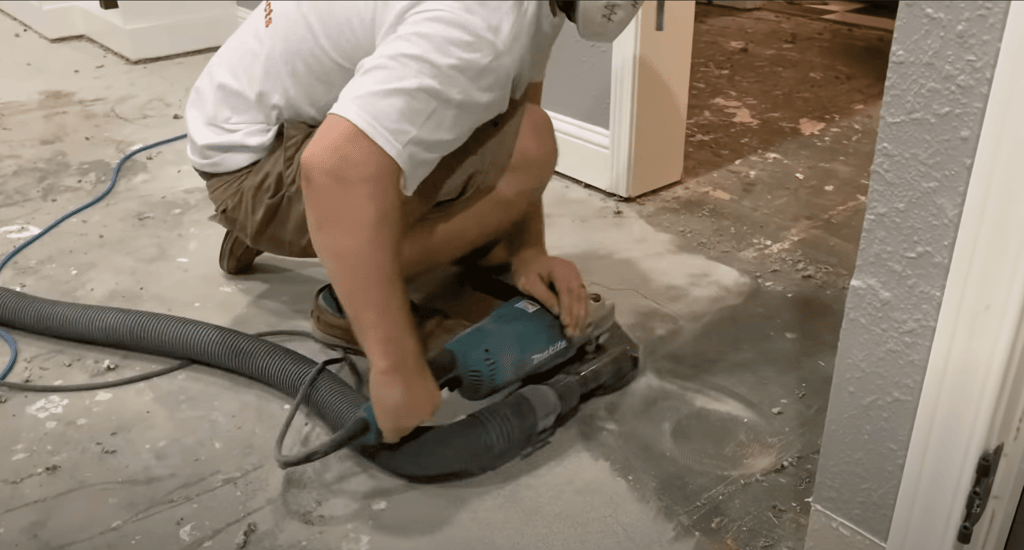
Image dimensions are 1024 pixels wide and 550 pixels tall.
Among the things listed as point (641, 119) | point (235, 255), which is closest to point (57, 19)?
point (235, 255)

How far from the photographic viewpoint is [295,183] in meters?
1.16

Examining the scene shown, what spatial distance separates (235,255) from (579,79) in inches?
31.6

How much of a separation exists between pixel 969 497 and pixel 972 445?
0.20 feet

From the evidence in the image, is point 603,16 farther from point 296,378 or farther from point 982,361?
point 296,378

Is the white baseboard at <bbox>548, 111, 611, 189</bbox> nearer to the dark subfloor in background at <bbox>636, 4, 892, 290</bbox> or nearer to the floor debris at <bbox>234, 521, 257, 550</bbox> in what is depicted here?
the dark subfloor in background at <bbox>636, 4, 892, 290</bbox>

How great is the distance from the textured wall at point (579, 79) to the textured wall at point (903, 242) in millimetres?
1095

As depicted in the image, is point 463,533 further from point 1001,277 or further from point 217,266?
point 217,266

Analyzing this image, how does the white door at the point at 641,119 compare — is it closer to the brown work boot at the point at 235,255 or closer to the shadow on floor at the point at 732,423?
the shadow on floor at the point at 732,423

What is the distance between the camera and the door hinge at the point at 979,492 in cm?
72

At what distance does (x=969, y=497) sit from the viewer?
735mm

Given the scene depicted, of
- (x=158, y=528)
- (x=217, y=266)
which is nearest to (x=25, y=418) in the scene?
(x=158, y=528)

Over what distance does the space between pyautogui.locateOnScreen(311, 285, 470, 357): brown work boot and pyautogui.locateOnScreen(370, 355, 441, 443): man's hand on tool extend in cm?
22

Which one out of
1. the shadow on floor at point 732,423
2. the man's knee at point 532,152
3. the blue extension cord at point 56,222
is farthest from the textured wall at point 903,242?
the blue extension cord at point 56,222

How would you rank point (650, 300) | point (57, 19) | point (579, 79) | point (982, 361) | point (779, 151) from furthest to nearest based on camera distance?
point (57, 19) → point (779, 151) → point (579, 79) → point (650, 300) → point (982, 361)
